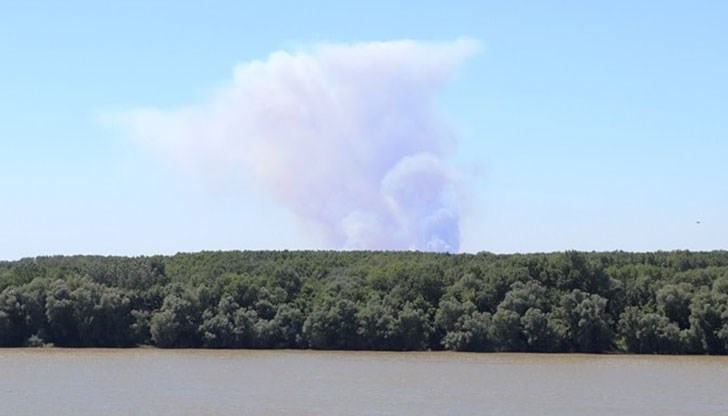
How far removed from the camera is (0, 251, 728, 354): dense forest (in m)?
78.4

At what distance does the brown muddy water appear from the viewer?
4528 cm

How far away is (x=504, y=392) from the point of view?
169ft

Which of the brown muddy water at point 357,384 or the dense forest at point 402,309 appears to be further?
the dense forest at point 402,309

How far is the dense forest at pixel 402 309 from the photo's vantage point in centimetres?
7844

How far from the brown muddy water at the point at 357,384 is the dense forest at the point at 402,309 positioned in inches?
139

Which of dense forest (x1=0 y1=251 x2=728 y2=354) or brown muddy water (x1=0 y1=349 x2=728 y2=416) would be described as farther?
dense forest (x1=0 y1=251 x2=728 y2=354)

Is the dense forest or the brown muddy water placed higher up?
the dense forest

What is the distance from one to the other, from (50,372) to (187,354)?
15.9 meters

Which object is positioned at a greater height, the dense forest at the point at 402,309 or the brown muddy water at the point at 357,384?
the dense forest at the point at 402,309

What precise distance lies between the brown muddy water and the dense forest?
3527 millimetres

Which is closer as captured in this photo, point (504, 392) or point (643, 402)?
point (643, 402)

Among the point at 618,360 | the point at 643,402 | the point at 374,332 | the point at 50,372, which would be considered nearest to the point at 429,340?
the point at 374,332

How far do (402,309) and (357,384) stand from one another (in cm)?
2820

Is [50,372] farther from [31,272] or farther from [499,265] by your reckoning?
[499,265]
